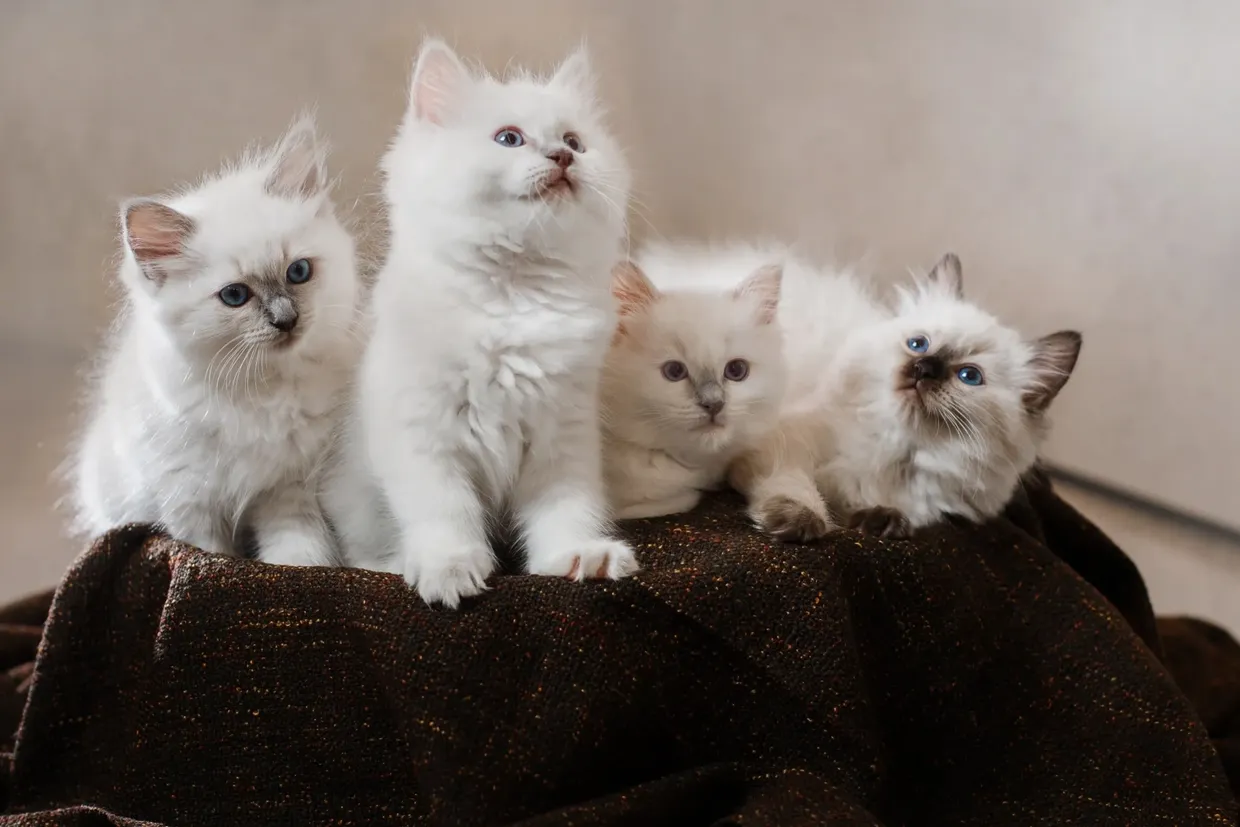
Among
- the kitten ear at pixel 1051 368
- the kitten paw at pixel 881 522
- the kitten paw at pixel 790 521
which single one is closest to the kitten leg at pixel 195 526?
the kitten paw at pixel 790 521

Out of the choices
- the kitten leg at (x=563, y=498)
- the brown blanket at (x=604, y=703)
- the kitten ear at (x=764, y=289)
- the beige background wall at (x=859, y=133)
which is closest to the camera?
the brown blanket at (x=604, y=703)

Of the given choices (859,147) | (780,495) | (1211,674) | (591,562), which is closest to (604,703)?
(591,562)

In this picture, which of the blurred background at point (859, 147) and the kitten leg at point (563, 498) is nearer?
the kitten leg at point (563, 498)

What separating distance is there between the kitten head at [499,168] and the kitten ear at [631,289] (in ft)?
0.32

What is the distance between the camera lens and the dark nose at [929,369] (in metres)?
1.25

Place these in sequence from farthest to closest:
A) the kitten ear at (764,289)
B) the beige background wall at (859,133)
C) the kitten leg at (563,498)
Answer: the beige background wall at (859,133), the kitten ear at (764,289), the kitten leg at (563,498)

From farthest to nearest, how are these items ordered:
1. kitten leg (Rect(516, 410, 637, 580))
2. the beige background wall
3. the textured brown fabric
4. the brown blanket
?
the beige background wall < the textured brown fabric < kitten leg (Rect(516, 410, 637, 580)) < the brown blanket

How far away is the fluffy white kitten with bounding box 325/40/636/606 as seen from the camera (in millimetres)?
1005

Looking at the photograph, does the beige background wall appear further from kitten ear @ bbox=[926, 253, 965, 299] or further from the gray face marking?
the gray face marking

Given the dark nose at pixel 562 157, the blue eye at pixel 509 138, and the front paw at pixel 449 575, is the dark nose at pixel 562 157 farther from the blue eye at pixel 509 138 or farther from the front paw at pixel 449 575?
the front paw at pixel 449 575

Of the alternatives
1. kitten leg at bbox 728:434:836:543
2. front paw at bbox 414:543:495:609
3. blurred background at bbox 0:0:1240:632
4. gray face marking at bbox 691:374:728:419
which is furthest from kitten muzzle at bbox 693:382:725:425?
blurred background at bbox 0:0:1240:632

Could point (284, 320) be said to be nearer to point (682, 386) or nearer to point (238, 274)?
point (238, 274)

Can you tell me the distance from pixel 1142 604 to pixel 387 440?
3.78ft

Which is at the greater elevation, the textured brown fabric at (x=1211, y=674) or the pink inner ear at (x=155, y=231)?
the pink inner ear at (x=155, y=231)
